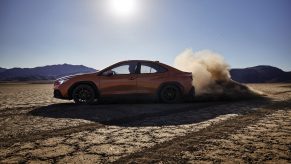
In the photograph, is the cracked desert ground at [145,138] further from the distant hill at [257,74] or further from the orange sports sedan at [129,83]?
the distant hill at [257,74]

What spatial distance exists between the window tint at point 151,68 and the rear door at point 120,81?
28cm

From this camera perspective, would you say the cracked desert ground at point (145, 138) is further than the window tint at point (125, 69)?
No

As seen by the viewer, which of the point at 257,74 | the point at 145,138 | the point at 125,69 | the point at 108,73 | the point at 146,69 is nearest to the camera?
the point at 145,138

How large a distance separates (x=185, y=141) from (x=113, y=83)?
513 centimetres

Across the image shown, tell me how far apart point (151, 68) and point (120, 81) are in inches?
45.9

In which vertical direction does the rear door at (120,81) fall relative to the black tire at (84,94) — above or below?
above

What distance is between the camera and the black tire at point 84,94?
9367 mm

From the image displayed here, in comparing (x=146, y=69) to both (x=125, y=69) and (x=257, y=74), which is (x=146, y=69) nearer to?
(x=125, y=69)

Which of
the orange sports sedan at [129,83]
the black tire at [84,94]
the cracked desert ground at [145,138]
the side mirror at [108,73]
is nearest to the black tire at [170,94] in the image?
the orange sports sedan at [129,83]

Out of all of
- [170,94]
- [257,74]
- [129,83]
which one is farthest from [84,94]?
[257,74]

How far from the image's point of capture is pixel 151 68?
985 centimetres

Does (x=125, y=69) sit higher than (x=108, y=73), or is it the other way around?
(x=125, y=69)

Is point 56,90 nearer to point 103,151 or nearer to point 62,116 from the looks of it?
point 62,116

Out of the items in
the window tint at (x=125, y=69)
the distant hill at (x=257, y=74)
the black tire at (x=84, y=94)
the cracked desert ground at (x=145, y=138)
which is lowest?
the cracked desert ground at (x=145, y=138)
